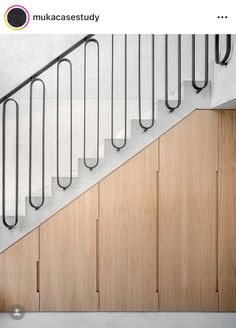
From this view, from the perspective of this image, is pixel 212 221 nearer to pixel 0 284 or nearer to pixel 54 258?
pixel 54 258

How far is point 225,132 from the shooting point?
9.30 ft

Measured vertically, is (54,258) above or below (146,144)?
below

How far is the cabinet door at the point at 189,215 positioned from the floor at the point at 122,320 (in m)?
0.06

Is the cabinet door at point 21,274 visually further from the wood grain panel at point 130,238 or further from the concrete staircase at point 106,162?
the wood grain panel at point 130,238

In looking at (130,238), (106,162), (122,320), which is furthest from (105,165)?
(122,320)

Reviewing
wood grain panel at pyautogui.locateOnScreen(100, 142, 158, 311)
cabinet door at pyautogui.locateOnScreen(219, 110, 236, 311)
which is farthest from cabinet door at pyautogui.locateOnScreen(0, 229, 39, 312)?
cabinet door at pyautogui.locateOnScreen(219, 110, 236, 311)

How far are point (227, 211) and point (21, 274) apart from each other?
1.30 m

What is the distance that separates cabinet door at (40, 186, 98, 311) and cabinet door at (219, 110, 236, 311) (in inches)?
30.2
